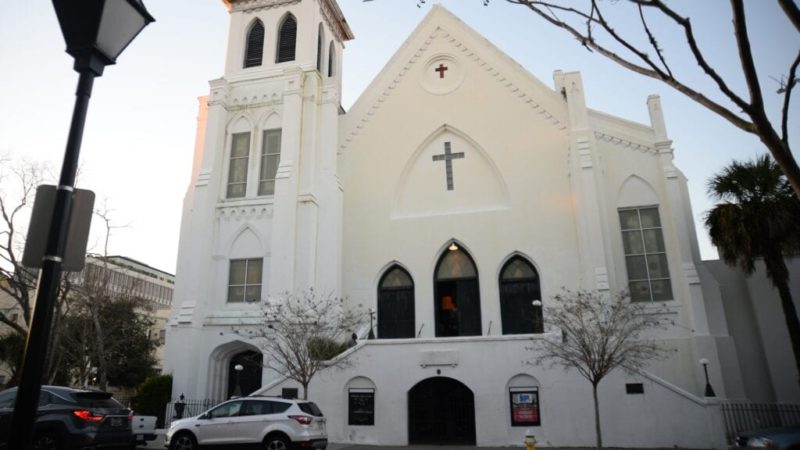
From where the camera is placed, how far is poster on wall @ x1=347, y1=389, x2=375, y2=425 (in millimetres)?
17516

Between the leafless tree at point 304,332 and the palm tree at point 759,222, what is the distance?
12.8 metres

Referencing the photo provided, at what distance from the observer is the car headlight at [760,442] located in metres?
9.78

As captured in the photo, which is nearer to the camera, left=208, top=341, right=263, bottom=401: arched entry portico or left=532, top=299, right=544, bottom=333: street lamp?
left=532, top=299, right=544, bottom=333: street lamp

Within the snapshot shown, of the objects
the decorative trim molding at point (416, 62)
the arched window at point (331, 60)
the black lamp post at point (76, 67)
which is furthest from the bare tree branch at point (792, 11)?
the arched window at point (331, 60)

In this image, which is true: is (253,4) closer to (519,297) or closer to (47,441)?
(519,297)

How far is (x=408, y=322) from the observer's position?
21.8 m

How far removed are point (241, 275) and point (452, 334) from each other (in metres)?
8.89

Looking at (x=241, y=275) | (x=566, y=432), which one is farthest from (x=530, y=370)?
(x=241, y=275)

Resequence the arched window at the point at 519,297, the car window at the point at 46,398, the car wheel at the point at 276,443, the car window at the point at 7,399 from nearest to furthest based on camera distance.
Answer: the car window at the point at 46,398 < the car window at the point at 7,399 < the car wheel at the point at 276,443 < the arched window at the point at 519,297

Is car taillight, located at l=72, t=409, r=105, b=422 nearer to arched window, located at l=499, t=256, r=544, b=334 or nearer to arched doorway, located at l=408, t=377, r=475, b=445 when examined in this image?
arched doorway, located at l=408, t=377, r=475, b=445

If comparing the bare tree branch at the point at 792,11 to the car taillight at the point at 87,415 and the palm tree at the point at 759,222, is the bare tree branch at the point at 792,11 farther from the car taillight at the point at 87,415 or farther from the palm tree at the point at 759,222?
the palm tree at the point at 759,222

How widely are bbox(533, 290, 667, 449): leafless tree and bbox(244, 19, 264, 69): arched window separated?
58.3 ft

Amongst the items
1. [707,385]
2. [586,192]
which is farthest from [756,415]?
[586,192]

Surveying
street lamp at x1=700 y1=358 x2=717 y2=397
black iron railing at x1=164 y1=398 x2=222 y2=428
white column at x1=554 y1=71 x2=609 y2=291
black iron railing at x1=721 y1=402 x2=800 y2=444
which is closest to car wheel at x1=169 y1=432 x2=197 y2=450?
black iron railing at x1=164 y1=398 x2=222 y2=428
